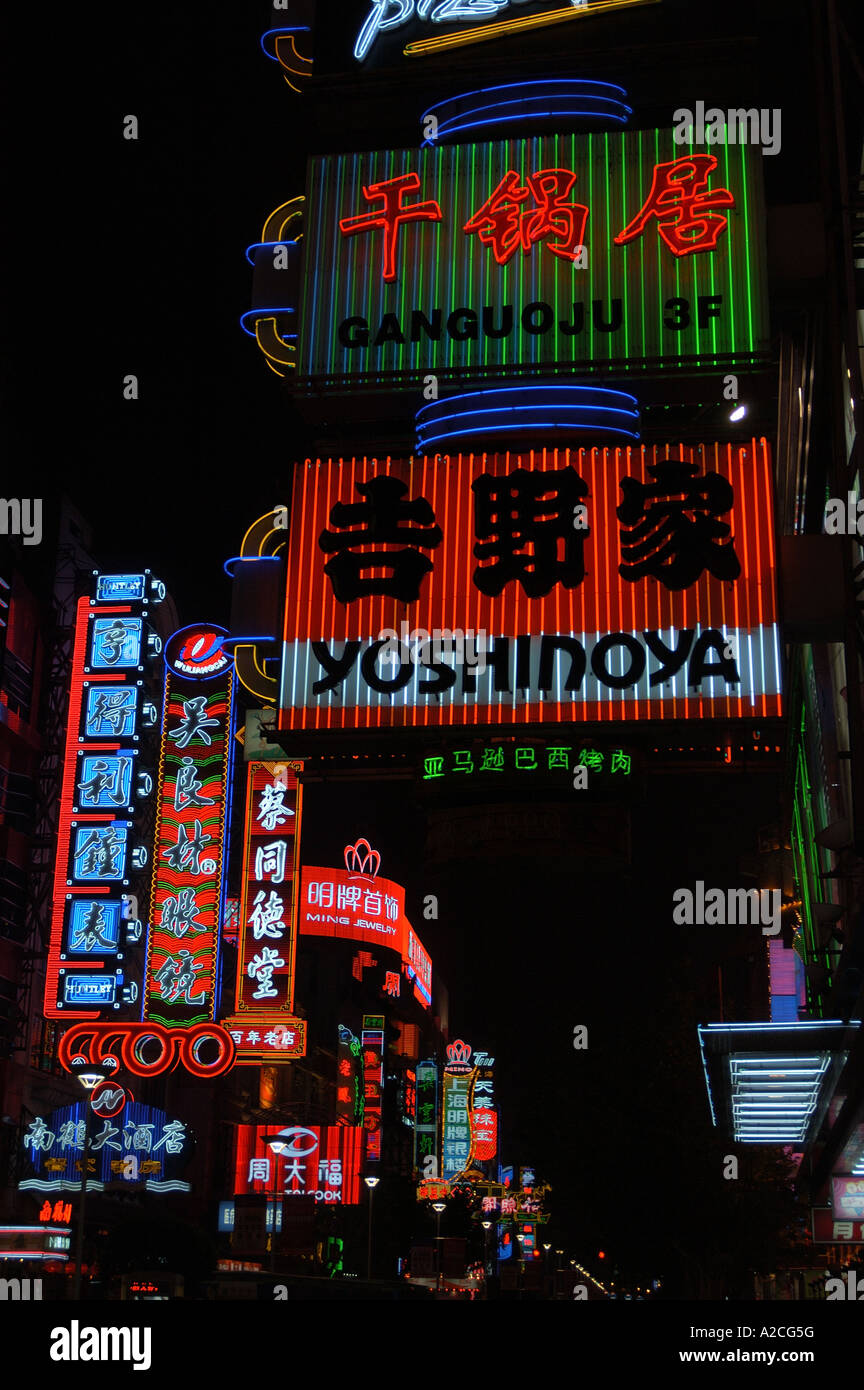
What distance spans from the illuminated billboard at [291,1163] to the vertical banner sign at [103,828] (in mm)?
6294

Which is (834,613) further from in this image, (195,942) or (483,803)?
(195,942)

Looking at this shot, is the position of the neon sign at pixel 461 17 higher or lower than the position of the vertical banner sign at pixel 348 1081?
higher

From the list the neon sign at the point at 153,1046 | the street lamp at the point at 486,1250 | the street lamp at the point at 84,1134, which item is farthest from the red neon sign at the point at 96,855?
the street lamp at the point at 486,1250

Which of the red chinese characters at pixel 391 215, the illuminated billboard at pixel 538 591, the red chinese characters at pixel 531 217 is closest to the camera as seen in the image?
the illuminated billboard at pixel 538 591

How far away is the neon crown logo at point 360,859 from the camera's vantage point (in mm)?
87062

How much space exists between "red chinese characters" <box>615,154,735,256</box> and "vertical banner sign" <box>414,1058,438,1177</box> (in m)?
80.8

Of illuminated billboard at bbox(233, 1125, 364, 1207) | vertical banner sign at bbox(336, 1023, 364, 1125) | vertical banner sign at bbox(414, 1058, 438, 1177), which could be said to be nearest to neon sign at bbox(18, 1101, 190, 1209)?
illuminated billboard at bbox(233, 1125, 364, 1207)

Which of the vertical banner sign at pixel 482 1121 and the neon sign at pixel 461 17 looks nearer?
the neon sign at pixel 461 17

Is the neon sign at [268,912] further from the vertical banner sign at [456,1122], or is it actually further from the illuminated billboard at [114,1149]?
the vertical banner sign at [456,1122]

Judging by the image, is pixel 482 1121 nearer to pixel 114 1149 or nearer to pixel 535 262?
pixel 114 1149

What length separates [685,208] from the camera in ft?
41.4

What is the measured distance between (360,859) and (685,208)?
7848 cm

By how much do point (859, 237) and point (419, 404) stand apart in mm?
4211
